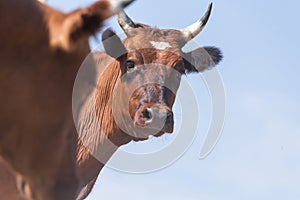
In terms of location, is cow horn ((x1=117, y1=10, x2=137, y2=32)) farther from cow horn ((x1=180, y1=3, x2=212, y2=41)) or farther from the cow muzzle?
the cow muzzle

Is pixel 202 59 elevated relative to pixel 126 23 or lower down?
lower down

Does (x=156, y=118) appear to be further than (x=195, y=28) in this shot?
No

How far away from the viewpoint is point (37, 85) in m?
4.25

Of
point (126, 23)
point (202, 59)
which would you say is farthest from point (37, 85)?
point (202, 59)

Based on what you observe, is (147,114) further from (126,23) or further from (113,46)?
(126,23)

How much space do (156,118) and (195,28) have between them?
7.68ft

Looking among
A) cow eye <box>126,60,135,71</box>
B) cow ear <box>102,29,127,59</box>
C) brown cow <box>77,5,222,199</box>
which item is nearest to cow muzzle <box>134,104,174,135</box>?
brown cow <box>77,5,222,199</box>

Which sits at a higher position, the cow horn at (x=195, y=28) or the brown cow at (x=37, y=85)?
the brown cow at (x=37, y=85)

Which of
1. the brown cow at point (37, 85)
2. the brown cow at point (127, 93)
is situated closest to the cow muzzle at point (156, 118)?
the brown cow at point (127, 93)

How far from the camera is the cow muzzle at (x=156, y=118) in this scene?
9.45 metres

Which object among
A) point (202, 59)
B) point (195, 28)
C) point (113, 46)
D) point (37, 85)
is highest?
point (37, 85)

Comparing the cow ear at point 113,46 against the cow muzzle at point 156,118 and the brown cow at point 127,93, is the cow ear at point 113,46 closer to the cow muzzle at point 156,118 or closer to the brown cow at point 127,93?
the brown cow at point 127,93

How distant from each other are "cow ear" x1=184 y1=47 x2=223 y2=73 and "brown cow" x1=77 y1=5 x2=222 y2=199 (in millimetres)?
583

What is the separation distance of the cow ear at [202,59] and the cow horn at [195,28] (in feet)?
0.94
